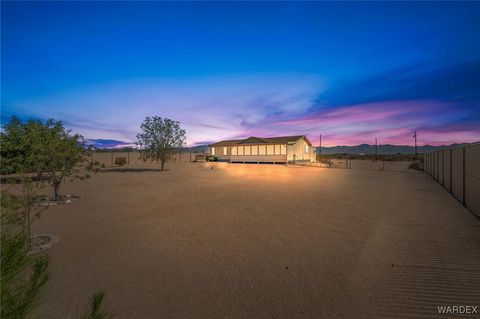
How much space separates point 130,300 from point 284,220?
5080mm

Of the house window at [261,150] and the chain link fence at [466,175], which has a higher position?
the house window at [261,150]

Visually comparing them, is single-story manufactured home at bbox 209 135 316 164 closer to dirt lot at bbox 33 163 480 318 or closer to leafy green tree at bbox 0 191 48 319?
dirt lot at bbox 33 163 480 318

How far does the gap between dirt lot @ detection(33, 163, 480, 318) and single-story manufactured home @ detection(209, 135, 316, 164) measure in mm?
28472

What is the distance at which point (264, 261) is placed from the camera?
4.90 metres

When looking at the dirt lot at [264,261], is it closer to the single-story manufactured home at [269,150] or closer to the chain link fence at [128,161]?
the chain link fence at [128,161]

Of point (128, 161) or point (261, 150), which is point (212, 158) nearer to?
point (261, 150)

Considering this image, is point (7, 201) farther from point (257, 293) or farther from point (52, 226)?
point (52, 226)

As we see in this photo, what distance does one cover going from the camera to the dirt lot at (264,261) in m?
3.56

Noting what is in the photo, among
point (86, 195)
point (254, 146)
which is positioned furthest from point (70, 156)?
point (254, 146)

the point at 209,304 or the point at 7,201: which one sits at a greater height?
the point at 7,201

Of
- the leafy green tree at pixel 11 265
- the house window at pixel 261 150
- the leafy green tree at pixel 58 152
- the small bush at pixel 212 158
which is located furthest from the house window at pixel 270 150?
the leafy green tree at pixel 11 265

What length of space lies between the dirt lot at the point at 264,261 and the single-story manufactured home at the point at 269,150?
28.5 m

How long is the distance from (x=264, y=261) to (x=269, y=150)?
113 feet

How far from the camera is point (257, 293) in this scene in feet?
12.6
